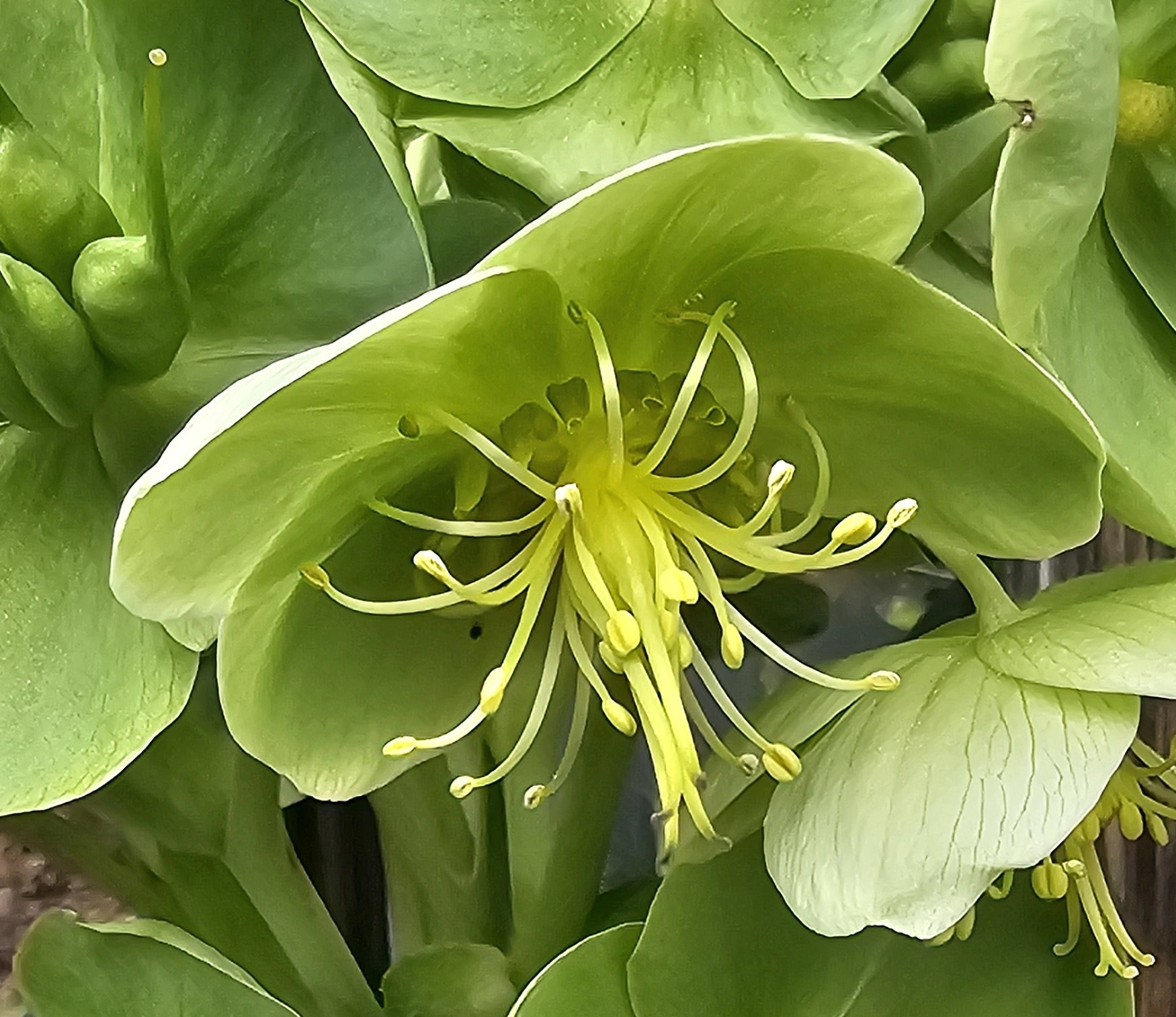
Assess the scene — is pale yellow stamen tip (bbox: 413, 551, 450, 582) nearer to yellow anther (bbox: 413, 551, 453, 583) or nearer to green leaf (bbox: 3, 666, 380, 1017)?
yellow anther (bbox: 413, 551, 453, 583)

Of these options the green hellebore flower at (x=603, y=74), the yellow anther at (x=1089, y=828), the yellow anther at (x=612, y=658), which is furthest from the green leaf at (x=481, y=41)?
the yellow anther at (x=1089, y=828)

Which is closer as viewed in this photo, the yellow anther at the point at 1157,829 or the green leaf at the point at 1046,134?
the green leaf at the point at 1046,134

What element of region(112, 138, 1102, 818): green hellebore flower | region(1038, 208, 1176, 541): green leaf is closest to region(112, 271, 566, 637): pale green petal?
region(112, 138, 1102, 818): green hellebore flower

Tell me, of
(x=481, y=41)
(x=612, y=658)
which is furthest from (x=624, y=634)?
(x=481, y=41)

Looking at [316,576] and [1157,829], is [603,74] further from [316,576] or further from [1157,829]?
[1157,829]

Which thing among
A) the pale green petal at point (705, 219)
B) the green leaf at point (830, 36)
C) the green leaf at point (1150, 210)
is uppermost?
the green leaf at point (830, 36)

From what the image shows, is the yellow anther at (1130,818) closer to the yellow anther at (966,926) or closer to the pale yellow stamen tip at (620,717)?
the yellow anther at (966,926)
